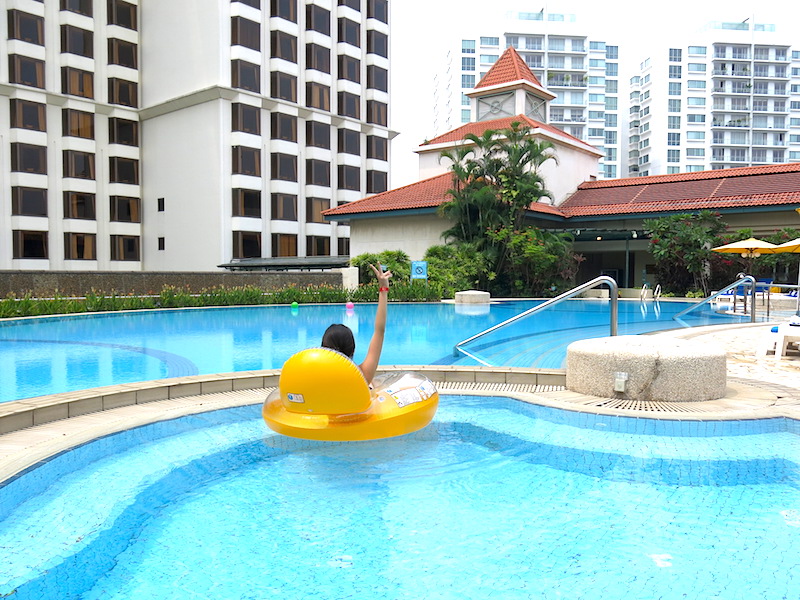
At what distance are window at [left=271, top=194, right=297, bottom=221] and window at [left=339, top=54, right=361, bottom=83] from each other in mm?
9603

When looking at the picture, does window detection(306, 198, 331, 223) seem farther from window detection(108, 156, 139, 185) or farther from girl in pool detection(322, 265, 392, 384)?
girl in pool detection(322, 265, 392, 384)

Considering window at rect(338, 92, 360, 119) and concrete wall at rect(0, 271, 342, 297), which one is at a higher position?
window at rect(338, 92, 360, 119)

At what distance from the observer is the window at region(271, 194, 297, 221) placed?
127 feet

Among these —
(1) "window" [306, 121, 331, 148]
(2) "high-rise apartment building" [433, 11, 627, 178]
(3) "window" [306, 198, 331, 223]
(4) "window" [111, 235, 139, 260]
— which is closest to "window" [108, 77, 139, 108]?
(4) "window" [111, 235, 139, 260]

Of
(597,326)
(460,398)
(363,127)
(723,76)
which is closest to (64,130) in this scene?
(363,127)

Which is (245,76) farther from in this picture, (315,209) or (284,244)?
(284,244)

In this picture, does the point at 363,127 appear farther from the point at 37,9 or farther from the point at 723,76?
the point at 723,76

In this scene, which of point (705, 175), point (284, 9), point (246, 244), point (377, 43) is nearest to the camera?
point (705, 175)

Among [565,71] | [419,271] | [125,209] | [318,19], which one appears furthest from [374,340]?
[565,71]

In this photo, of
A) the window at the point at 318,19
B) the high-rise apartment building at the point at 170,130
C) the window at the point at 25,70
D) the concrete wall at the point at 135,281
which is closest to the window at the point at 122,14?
the high-rise apartment building at the point at 170,130

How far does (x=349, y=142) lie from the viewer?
141ft

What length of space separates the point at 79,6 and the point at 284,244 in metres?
18.0

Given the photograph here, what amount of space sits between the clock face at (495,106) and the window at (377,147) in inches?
330

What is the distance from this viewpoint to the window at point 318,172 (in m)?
40.9
